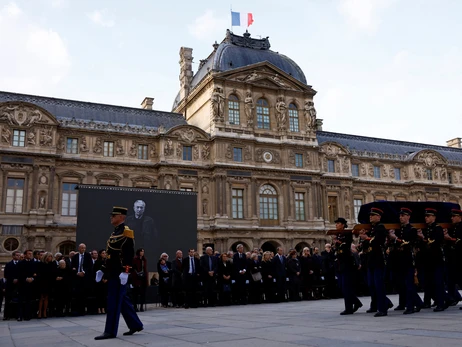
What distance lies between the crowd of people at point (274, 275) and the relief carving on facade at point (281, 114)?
20253 mm

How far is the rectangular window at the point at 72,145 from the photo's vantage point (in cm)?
3181

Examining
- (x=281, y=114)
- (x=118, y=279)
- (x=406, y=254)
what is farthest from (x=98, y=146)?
(x=406, y=254)

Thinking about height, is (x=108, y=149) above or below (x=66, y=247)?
above

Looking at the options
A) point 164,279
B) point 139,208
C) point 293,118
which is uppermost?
point 293,118

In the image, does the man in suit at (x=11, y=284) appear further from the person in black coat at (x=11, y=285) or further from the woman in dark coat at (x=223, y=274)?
the woman in dark coat at (x=223, y=274)

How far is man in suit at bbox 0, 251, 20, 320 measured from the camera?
45.5 ft

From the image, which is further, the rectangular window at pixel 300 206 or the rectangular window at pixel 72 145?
the rectangular window at pixel 300 206

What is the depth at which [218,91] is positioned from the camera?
117 feet

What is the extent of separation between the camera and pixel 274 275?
56.4ft

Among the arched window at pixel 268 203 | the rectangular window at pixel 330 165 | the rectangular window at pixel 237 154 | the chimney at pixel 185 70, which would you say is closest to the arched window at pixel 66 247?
the rectangular window at pixel 237 154

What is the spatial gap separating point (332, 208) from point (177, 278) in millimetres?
25339

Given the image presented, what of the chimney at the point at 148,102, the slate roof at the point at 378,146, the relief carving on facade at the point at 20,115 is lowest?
the relief carving on facade at the point at 20,115

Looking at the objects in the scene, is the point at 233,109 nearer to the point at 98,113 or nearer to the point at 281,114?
the point at 281,114

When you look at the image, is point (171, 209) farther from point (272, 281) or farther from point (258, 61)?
point (258, 61)
